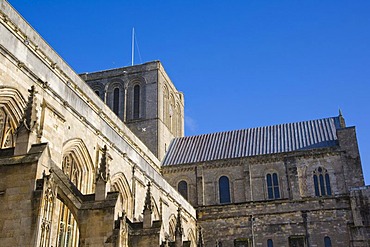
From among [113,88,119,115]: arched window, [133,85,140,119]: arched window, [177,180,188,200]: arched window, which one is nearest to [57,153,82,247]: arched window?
[177,180,188,200]: arched window

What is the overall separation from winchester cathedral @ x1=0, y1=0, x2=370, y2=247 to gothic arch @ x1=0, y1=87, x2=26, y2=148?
0.04 meters

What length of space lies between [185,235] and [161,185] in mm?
5601

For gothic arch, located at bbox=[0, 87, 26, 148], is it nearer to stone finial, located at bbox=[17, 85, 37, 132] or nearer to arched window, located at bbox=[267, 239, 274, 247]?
stone finial, located at bbox=[17, 85, 37, 132]

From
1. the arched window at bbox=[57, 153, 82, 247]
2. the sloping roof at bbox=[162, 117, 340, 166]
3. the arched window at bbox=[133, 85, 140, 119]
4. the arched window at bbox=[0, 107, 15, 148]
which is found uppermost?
the arched window at bbox=[133, 85, 140, 119]

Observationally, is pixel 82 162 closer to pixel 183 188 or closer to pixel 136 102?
pixel 183 188

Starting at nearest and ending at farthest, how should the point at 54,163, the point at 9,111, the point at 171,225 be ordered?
the point at 54,163
the point at 9,111
the point at 171,225

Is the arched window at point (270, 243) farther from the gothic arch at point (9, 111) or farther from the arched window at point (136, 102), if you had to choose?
the gothic arch at point (9, 111)

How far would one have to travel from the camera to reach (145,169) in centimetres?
3134

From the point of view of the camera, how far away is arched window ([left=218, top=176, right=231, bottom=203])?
143 feet

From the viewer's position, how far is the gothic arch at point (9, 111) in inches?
710

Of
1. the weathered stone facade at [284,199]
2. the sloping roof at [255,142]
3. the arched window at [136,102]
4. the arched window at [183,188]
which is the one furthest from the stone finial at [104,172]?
the arched window at [136,102]

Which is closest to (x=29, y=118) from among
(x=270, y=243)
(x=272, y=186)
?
(x=270, y=243)

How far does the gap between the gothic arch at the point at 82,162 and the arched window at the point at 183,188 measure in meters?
21.2

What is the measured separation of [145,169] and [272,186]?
609 inches
